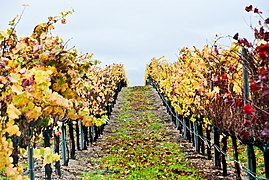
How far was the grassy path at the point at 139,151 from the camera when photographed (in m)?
8.93

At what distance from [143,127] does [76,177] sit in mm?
7546

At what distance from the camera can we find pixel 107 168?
9547mm

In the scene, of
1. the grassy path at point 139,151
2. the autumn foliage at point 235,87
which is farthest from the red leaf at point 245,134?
the grassy path at point 139,151

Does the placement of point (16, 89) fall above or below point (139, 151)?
above

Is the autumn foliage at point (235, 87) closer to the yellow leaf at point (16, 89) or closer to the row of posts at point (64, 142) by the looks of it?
the yellow leaf at point (16, 89)

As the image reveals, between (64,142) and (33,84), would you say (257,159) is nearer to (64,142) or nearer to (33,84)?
(64,142)

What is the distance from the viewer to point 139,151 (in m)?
11.5

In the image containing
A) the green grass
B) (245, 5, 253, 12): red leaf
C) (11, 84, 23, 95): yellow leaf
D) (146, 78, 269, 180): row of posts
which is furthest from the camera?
the green grass

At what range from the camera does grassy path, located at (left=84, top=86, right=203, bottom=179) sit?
893cm

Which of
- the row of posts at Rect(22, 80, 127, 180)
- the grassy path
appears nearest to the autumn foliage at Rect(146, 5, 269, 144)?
the grassy path

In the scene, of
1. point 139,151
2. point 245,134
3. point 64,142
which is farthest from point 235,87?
point 139,151

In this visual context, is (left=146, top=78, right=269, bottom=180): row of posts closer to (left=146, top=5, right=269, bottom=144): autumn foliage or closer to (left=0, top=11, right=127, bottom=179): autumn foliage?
(left=146, top=5, right=269, bottom=144): autumn foliage

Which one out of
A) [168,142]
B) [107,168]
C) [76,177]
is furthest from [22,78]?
[168,142]

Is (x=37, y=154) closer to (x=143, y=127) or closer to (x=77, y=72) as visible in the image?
(x=77, y=72)
